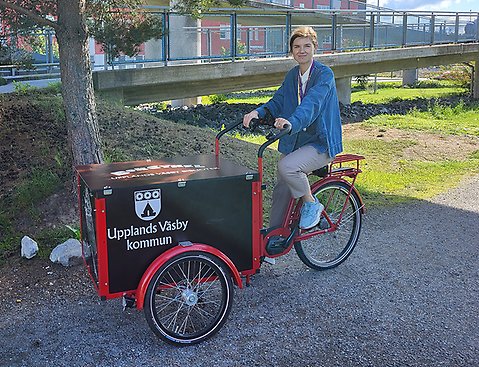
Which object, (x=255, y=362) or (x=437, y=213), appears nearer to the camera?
(x=255, y=362)

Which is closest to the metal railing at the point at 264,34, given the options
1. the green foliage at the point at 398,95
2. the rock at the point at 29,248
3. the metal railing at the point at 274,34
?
the metal railing at the point at 274,34

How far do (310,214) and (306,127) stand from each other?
2.46ft

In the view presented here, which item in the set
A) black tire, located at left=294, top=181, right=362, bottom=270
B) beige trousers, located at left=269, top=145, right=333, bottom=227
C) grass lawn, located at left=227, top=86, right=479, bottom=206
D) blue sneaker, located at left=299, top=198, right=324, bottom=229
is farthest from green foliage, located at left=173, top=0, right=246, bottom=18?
blue sneaker, located at left=299, top=198, right=324, bottom=229

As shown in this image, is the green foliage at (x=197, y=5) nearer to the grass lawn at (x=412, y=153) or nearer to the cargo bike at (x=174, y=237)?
the grass lawn at (x=412, y=153)

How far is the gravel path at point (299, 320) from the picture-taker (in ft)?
13.5

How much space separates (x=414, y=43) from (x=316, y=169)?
21.3 metres

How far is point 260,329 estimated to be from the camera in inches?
176

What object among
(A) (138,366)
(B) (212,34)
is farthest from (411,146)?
(A) (138,366)

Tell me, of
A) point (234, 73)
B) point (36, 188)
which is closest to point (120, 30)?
point (36, 188)

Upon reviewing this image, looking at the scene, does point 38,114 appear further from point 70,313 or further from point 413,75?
point 413,75

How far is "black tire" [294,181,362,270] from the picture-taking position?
5582 millimetres

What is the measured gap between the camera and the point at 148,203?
4090 mm

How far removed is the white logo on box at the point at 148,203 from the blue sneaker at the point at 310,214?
4.90 ft

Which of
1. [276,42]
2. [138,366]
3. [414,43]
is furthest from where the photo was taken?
[414,43]
